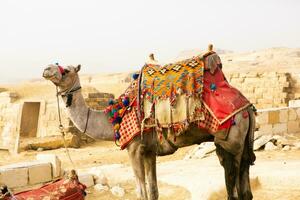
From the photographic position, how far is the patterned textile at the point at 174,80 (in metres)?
4.61

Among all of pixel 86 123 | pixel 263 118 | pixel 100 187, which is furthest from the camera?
pixel 263 118

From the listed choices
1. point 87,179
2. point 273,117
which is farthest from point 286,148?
point 87,179

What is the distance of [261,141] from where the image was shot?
1152 centimetres

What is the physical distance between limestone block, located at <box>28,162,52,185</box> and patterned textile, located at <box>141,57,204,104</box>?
15.0ft

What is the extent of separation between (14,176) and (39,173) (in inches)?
21.9

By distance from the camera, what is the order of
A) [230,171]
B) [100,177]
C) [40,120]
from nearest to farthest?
[230,171] < [100,177] < [40,120]

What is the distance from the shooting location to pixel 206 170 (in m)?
8.70

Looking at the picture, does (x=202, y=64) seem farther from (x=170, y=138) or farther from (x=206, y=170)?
(x=206, y=170)

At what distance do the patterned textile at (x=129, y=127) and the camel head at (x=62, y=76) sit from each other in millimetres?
768

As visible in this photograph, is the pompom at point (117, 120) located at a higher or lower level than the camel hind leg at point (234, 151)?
higher

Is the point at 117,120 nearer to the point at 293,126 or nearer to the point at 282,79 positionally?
the point at 293,126

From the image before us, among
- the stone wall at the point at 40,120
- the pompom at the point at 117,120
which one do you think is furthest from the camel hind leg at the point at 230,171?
the stone wall at the point at 40,120

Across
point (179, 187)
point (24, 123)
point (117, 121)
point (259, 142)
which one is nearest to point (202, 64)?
point (117, 121)

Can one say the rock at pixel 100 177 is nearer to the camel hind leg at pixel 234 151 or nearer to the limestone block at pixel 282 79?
the camel hind leg at pixel 234 151
